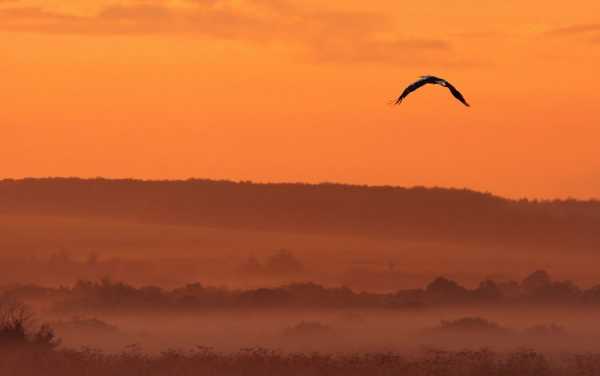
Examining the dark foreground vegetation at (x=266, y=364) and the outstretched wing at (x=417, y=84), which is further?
the dark foreground vegetation at (x=266, y=364)

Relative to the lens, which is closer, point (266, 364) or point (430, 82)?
point (430, 82)

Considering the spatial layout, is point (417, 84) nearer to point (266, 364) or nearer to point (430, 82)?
point (430, 82)

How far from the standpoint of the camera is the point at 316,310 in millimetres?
97062

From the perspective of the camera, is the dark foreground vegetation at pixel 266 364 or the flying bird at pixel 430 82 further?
the dark foreground vegetation at pixel 266 364

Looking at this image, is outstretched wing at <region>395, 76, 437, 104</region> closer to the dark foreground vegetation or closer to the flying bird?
the flying bird

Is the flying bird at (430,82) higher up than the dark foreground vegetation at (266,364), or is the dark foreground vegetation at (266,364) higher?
the flying bird at (430,82)

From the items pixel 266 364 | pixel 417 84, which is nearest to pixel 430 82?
pixel 417 84

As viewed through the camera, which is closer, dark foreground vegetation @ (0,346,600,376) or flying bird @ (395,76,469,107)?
flying bird @ (395,76,469,107)

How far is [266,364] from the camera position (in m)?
44.8

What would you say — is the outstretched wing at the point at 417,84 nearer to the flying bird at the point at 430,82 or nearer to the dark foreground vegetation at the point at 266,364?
the flying bird at the point at 430,82

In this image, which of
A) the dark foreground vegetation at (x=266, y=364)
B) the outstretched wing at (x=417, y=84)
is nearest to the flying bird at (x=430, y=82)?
the outstretched wing at (x=417, y=84)

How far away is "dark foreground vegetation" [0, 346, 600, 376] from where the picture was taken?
44.4 meters

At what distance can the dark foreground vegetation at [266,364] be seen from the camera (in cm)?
4438

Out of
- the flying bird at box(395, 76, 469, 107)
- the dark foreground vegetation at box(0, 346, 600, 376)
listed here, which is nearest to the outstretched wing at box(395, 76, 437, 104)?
the flying bird at box(395, 76, 469, 107)
